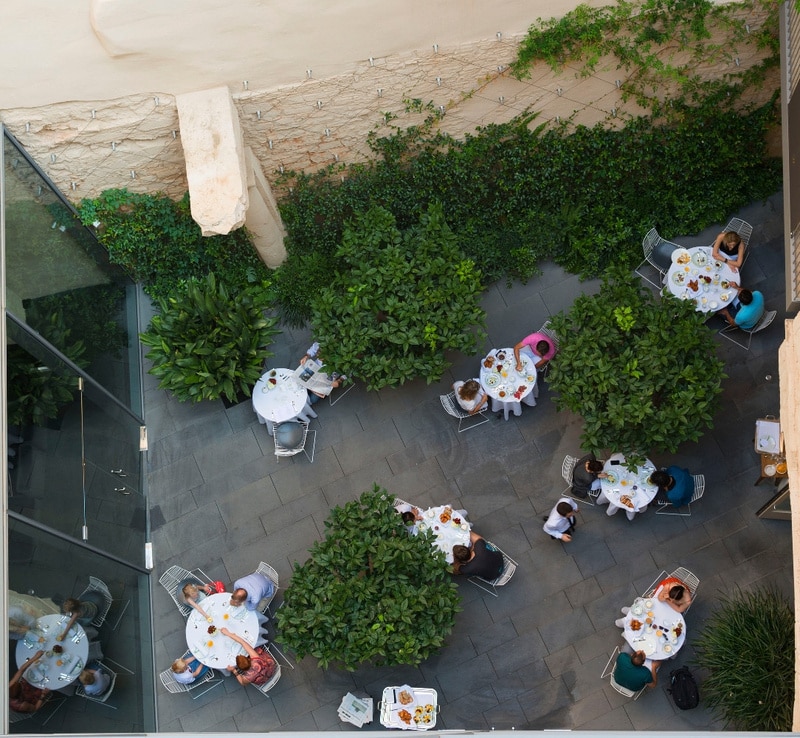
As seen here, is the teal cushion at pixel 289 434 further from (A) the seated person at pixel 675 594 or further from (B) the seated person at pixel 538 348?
(A) the seated person at pixel 675 594

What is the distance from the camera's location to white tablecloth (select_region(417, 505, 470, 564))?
845cm

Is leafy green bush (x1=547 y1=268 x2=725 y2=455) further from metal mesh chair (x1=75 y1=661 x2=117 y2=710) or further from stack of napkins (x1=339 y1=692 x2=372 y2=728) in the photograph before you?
metal mesh chair (x1=75 y1=661 x2=117 y2=710)

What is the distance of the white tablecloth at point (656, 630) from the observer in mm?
8086

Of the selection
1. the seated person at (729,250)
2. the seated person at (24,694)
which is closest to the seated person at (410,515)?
the seated person at (24,694)

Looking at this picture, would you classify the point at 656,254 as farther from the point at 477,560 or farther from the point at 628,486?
the point at 477,560

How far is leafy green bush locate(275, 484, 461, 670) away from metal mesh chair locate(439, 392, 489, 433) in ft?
5.25

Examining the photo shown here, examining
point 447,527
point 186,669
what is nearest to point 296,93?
point 447,527

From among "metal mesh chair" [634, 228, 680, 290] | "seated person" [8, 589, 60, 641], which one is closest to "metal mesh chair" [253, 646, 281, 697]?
"seated person" [8, 589, 60, 641]

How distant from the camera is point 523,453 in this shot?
920cm

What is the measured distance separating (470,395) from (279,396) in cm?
200

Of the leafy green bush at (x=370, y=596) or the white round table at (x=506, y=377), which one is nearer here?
the leafy green bush at (x=370, y=596)

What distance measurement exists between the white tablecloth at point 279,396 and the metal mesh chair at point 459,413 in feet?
4.90

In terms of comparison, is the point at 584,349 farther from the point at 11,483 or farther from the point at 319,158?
the point at 11,483

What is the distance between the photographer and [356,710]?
8.38 metres
